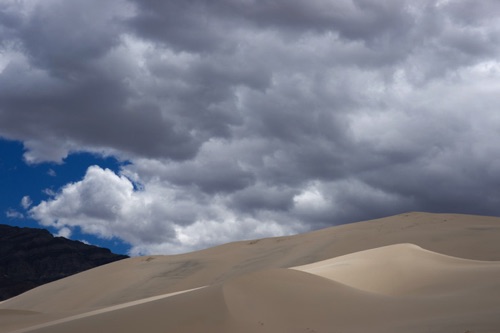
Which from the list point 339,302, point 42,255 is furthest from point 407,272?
point 42,255

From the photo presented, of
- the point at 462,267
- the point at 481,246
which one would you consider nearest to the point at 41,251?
the point at 481,246

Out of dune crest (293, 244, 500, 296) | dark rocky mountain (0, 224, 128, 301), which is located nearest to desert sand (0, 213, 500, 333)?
dune crest (293, 244, 500, 296)

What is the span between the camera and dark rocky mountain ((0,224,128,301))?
72.9 m

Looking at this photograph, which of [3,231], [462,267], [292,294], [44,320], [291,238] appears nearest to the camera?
[292,294]

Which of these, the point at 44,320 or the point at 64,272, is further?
the point at 64,272

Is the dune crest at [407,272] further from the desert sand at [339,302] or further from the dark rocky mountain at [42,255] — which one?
the dark rocky mountain at [42,255]

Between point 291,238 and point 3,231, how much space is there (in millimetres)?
65971

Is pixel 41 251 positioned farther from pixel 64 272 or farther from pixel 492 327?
pixel 492 327

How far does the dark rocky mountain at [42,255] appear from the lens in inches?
2869

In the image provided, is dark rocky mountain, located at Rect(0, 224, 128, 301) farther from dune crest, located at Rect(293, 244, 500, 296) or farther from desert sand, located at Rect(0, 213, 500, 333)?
dune crest, located at Rect(293, 244, 500, 296)

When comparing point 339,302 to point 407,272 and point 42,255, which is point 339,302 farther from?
point 42,255

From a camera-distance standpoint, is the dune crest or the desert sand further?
the dune crest

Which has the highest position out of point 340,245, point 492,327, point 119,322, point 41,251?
point 41,251

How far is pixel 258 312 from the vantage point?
842 centimetres
